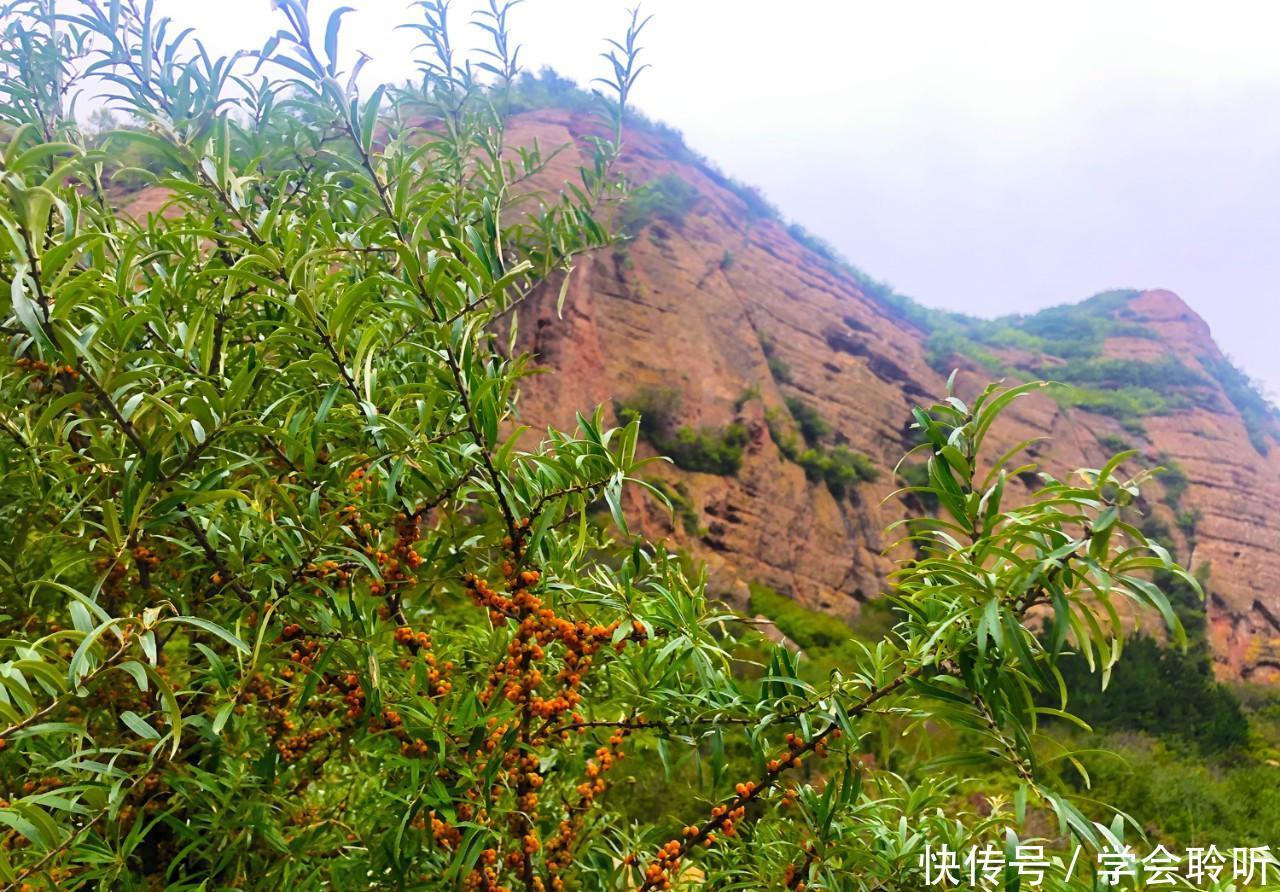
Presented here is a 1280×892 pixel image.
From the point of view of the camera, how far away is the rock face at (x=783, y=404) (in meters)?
8.65

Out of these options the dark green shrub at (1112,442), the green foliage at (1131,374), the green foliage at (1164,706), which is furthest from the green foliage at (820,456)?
the green foliage at (1131,374)

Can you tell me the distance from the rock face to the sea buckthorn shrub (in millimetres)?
6337

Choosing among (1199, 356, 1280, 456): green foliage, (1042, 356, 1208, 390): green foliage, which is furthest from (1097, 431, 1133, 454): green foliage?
(1199, 356, 1280, 456): green foliage

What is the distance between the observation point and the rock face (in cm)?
865

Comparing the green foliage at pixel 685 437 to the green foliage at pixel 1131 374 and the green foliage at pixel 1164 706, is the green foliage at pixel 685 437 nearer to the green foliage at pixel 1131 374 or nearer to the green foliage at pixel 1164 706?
the green foliage at pixel 1164 706

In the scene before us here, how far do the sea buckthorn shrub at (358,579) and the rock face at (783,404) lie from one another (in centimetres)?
634

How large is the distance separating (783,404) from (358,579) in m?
10.1

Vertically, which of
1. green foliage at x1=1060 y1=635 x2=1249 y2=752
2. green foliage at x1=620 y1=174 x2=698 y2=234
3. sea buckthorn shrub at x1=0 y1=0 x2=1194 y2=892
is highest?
green foliage at x1=620 y1=174 x2=698 y2=234

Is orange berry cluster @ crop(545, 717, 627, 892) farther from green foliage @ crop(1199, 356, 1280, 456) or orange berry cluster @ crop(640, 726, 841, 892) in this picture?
green foliage @ crop(1199, 356, 1280, 456)

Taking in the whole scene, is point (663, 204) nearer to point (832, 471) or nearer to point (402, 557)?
point (832, 471)

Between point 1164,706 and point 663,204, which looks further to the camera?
point 663,204

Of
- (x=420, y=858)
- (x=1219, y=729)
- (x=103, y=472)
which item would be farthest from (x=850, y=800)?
(x=1219, y=729)

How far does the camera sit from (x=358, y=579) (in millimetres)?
809

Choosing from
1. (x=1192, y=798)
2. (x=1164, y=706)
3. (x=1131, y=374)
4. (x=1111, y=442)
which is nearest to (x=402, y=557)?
(x=1192, y=798)
